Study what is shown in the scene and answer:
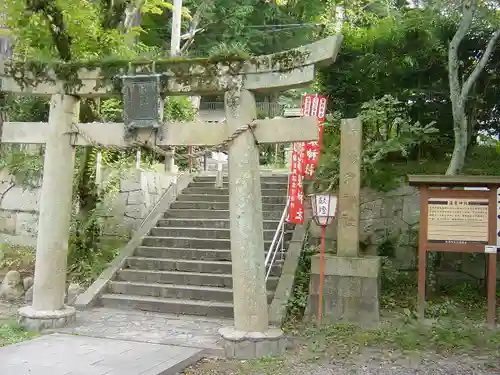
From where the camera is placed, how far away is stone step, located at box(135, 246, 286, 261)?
A: 10.0 metres

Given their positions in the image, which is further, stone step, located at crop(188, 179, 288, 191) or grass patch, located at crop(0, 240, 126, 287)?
stone step, located at crop(188, 179, 288, 191)

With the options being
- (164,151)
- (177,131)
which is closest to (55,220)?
(164,151)

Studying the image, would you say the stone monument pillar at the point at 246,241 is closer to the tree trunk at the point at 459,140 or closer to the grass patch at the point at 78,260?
the tree trunk at the point at 459,140

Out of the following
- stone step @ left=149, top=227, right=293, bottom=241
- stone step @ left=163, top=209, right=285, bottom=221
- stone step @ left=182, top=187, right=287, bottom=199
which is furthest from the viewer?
stone step @ left=182, top=187, right=287, bottom=199

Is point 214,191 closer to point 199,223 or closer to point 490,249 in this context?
point 199,223

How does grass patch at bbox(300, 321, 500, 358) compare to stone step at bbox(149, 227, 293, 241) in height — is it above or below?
below

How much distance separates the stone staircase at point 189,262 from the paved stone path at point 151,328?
26cm

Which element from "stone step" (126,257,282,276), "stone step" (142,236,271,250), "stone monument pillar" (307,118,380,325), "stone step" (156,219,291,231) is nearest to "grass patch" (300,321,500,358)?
"stone monument pillar" (307,118,380,325)

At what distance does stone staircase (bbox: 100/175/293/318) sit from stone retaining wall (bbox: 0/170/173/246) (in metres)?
0.66

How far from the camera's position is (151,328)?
759 cm

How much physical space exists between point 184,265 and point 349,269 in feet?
11.3

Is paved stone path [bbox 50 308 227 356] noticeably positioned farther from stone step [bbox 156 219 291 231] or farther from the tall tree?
the tall tree

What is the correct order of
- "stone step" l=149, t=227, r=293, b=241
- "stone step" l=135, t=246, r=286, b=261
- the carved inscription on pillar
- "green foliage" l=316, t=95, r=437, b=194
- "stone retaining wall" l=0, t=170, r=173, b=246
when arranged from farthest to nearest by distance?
1. "stone retaining wall" l=0, t=170, r=173, b=246
2. "stone step" l=149, t=227, r=293, b=241
3. "stone step" l=135, t=246, r=286, b=261
4. "green foliage" l=316, t=95, r=437, b=194
5. the carved inscription on pillar

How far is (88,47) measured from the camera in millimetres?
9031
